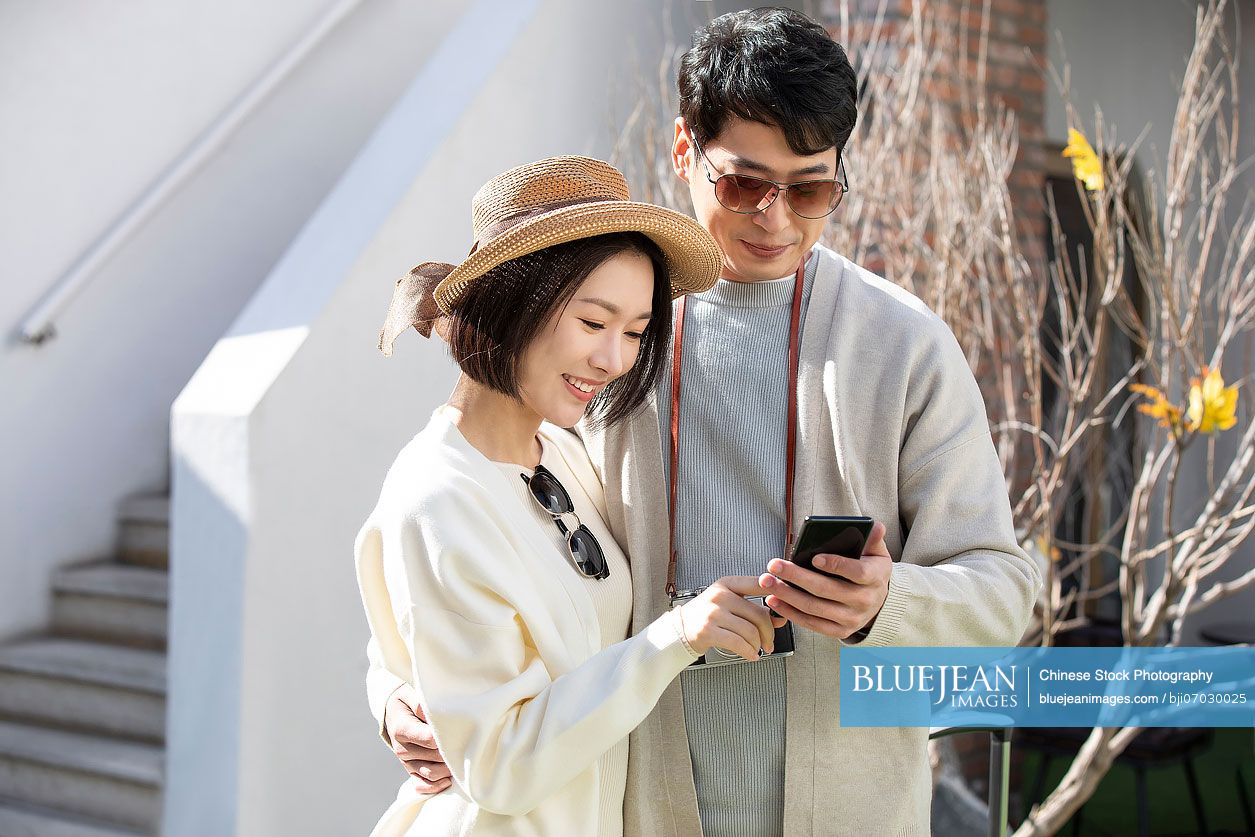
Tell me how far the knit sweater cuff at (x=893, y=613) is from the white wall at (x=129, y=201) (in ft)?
12.4

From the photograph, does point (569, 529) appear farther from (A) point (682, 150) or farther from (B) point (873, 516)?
(A) point (682, 150)

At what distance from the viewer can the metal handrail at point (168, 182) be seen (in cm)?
444

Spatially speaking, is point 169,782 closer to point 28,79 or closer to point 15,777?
point 15,777

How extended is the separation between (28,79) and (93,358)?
1.02 metres

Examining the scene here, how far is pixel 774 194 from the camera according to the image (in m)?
1.75

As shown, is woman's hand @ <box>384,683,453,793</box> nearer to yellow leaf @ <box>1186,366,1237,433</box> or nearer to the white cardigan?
the white cardigan

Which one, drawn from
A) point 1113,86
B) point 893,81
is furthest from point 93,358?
point 1113,86

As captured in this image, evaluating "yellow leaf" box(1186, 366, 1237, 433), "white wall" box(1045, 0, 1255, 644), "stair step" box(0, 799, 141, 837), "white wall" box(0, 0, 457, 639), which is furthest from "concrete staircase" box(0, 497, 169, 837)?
"white wall" box(1045, 0, 1255, 644)

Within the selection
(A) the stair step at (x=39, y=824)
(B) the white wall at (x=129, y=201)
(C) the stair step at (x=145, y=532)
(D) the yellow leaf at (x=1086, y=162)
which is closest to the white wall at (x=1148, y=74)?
(D) the yellow leaf at (x=1086, y=162)

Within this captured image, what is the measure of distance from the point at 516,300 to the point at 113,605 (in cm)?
344

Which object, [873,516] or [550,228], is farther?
[873,516]

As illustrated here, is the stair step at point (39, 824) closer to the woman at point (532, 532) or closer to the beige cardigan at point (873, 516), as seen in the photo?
the woman at point (532, 532)

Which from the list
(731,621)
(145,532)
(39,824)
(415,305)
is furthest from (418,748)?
(145,532)

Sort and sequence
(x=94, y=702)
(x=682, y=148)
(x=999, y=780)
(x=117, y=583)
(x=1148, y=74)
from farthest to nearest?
(x=1148, y=74), (x=117, y=583), (x=94, y=702), (x=999, y=780), (x=682, y=148)
